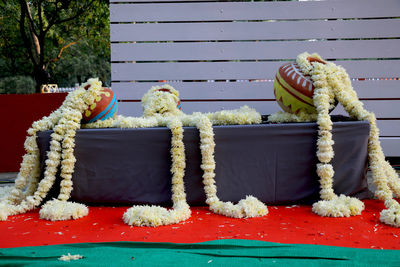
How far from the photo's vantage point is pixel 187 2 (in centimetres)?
444

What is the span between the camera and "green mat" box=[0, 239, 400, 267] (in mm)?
1542

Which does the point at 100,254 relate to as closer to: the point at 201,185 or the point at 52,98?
the point at 201,185

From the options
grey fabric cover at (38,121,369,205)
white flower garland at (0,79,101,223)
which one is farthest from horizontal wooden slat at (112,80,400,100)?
grey fabric cover at (38,121,369,205)

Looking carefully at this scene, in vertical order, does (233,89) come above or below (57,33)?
below

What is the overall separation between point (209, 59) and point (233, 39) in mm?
397

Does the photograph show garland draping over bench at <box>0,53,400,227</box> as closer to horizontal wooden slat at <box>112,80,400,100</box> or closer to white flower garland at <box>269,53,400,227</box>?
white flower garland at <box>269,53,400,227</box>

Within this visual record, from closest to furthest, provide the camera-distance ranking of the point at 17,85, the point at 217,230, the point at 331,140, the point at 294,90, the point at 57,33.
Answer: the point at 217,230 → the point at 331,140 → the point at 294,90 → the point at 57,33 → the point at 17,85

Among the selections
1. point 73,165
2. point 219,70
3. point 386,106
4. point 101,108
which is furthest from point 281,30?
point 73,165

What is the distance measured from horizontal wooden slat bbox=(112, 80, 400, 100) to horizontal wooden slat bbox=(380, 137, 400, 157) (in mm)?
546

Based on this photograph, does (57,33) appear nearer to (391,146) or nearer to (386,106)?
(386,106)

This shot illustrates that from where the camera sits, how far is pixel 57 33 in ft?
35.1

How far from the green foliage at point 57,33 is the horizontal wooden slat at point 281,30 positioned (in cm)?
496

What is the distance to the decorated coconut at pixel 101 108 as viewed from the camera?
102 inches

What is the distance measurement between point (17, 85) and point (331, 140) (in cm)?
1444
